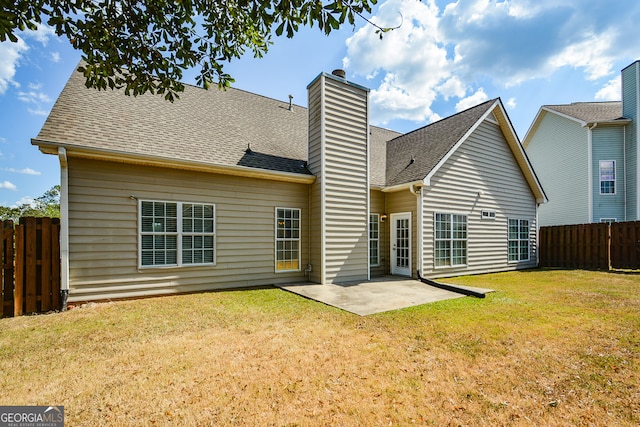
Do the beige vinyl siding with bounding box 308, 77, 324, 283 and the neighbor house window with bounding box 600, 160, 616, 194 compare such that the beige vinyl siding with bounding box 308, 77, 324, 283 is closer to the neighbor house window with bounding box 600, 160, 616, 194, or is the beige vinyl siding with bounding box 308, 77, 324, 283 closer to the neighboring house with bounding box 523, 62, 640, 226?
the neighboring house with bounding box 523, 62, 640, 226

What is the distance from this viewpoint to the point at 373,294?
7.07 meters

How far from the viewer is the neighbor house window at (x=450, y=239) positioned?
32.5 ft

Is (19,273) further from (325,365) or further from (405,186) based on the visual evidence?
(405,186)

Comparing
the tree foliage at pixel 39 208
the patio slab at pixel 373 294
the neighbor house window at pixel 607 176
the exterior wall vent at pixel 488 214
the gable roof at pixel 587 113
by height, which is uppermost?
the gable roof at pixel 587 113

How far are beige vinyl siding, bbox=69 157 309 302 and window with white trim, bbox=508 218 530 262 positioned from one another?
30.7 feet

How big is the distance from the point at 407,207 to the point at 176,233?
7222mm

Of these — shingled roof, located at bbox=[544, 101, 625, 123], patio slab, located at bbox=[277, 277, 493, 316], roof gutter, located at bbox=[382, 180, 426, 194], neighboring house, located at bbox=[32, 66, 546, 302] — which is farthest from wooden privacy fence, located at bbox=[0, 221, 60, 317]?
shingled roof, located at bbox=[544, 101, 625, 123]

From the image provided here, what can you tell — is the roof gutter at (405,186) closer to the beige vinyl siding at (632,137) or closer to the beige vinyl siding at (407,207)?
the beige vinyl siding at (407,207)

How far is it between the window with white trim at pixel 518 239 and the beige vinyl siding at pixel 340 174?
24.4ft

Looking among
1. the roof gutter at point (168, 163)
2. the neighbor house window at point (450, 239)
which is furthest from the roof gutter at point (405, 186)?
the roof gutter at point (168, 163)

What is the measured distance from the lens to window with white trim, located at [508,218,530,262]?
12219 mm

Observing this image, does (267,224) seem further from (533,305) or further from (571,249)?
(571,249)

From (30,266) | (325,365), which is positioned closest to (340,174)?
(325,365)

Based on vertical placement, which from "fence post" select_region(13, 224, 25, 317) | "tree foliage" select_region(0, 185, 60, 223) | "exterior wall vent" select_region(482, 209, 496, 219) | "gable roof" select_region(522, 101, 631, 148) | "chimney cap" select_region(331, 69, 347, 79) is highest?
"gable roof" select_region(522, 101, 631, 148)
